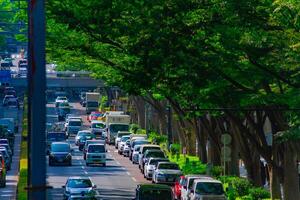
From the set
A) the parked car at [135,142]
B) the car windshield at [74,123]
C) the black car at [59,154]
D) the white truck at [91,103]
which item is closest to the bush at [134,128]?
the car windshield at [74,123]

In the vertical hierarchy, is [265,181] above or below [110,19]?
below

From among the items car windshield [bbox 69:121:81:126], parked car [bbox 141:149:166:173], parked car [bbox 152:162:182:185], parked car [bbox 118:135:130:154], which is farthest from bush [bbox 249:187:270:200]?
car windshield [bbox 69:121:81:126]

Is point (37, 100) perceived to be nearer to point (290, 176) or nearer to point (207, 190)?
point (290, 176)

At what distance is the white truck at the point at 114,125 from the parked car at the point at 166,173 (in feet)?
123

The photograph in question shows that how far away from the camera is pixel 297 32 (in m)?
23.6

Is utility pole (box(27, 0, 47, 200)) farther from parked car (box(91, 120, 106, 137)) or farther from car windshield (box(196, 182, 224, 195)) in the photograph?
parked car (box(91, 120, 106, 137))

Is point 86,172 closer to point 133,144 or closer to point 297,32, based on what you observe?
point 133,144

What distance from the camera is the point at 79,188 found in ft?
138

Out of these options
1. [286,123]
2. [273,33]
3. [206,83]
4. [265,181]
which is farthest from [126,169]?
[273,33]

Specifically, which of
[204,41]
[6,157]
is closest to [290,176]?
[204,41]

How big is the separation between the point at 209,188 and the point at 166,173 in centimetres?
1524

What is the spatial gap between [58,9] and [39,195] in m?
19.2

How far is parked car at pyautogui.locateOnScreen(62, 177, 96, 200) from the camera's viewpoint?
1614 inches

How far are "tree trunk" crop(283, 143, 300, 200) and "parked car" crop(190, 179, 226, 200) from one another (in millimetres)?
4385
